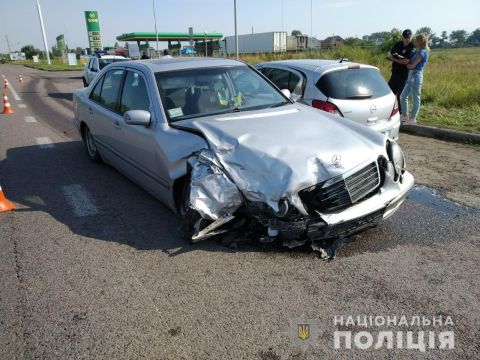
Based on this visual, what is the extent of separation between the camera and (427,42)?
852 cm

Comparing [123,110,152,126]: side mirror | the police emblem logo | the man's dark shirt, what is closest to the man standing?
the man's dark shirt

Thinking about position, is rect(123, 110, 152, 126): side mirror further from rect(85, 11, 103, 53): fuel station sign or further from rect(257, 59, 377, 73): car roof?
rect(85, 11, 103, 53): fuel station sign

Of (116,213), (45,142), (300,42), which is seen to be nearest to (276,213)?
(116,213)

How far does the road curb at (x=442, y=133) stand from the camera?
23.8 ft

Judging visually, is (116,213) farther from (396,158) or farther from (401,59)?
(401,59)

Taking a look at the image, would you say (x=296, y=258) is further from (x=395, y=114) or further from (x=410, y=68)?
(x=410, y=68)

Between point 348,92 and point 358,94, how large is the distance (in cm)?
17

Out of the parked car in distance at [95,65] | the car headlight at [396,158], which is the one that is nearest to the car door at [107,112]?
the car headlight at [396,158]

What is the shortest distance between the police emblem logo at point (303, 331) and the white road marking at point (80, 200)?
2.89 metres

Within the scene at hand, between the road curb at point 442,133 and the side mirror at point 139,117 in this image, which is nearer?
the side mirror at point 139,117

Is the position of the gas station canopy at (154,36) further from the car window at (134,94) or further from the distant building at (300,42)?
the car window at (134,94)

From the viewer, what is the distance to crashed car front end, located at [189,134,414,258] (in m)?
3.22

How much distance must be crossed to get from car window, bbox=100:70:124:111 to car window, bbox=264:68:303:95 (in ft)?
8.80

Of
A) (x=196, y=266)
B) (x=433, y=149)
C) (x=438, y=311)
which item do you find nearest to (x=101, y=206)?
(x=196, y=266)
